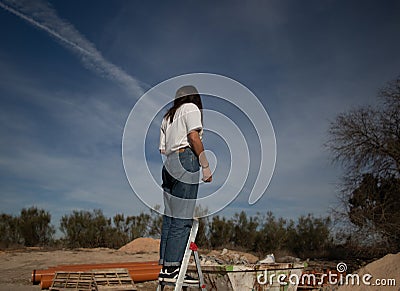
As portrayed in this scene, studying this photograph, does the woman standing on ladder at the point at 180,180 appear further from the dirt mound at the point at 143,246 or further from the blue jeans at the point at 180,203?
the dirt mound at the point at 143,246

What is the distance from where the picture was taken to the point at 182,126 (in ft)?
10.2

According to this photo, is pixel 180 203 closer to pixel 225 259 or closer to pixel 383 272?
pixel 383 272

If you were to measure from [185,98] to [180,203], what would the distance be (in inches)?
34.3

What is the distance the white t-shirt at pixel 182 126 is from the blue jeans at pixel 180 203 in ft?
0.28

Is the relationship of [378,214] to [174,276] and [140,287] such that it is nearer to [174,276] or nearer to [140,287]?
[140,287]

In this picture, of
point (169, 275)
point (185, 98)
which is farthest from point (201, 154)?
point (169, 275)

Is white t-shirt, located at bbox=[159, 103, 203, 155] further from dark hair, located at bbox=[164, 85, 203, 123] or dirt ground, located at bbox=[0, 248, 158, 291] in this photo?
dirt ground, located at bbox=[0, 248, 158, 291]

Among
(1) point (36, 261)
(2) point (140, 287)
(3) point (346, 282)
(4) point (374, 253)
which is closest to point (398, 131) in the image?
(4) point (374, 253)

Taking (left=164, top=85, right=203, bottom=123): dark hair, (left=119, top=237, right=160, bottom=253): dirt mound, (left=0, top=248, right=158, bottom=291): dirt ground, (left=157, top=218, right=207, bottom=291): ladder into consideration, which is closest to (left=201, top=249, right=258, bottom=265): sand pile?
(left=157, top=218, right=207, bottom=291): ladder

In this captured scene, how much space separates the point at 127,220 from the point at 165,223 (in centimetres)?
1245

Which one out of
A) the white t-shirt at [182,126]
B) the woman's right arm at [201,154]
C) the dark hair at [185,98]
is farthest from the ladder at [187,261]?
the dark hair at [185,98]

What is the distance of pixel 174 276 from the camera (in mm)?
2988

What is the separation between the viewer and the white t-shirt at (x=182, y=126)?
304cm

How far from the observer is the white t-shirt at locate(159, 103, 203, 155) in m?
3.04
